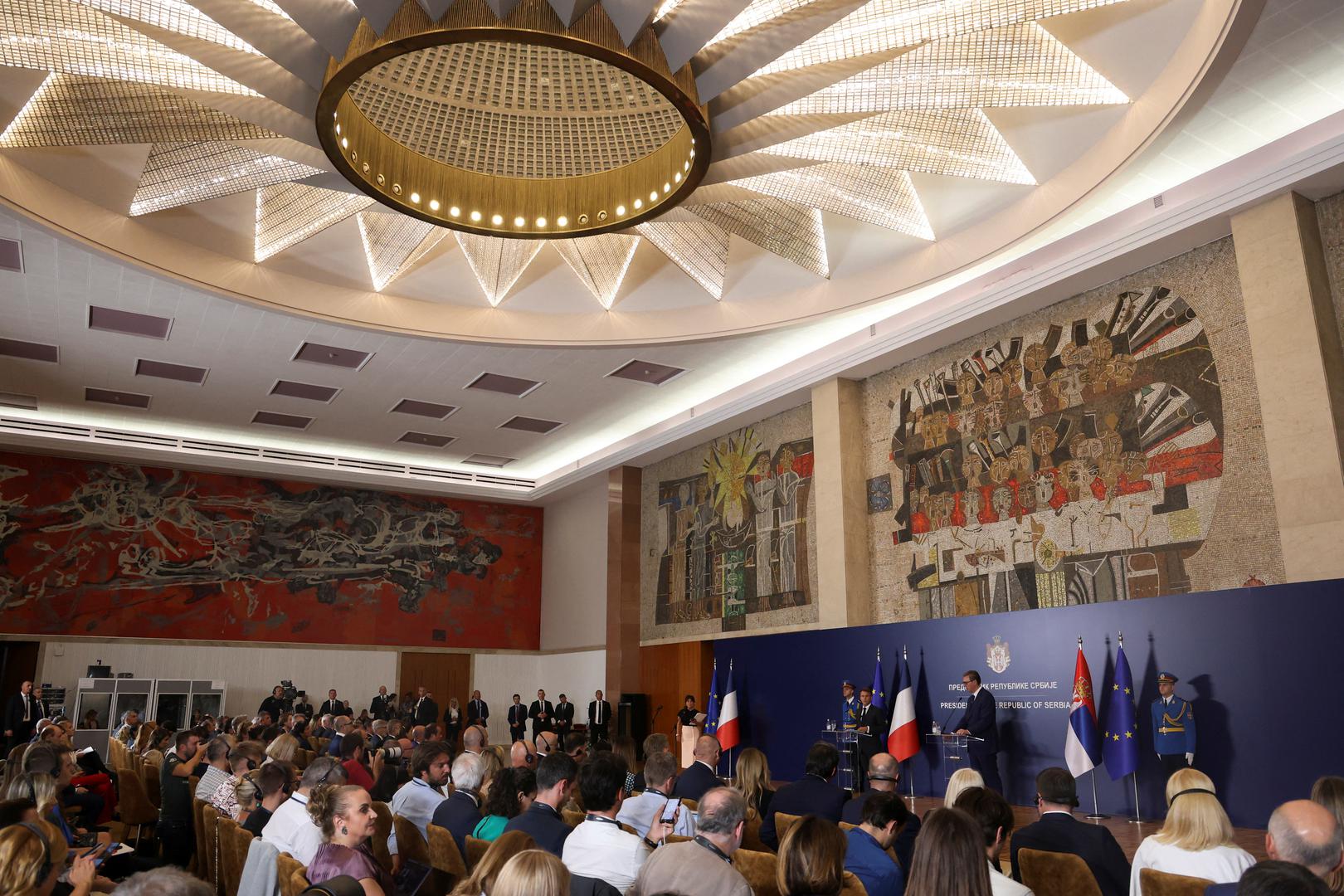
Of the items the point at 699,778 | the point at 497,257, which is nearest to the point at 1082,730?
the point at 699,778

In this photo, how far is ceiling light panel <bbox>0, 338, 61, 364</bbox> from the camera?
15.7 m

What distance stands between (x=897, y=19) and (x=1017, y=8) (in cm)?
100

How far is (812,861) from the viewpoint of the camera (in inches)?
140

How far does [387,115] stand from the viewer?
9.05 meters

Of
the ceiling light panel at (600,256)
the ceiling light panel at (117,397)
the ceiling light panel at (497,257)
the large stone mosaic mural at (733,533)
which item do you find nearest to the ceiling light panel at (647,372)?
the large stone mosaic mural at (733,533)

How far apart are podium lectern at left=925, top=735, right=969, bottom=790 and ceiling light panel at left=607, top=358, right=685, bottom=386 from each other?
742 cm

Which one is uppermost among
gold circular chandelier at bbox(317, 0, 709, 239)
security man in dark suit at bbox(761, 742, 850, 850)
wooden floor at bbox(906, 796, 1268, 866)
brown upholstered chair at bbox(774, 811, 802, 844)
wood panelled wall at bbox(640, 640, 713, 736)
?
gold circular chandelier at bbox(317, 0, 709, 239)

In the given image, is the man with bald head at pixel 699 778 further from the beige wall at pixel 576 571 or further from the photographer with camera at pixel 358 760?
the beige wall at pixel 576 571

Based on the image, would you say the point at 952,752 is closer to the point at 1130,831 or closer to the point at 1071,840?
the point at 1130,831

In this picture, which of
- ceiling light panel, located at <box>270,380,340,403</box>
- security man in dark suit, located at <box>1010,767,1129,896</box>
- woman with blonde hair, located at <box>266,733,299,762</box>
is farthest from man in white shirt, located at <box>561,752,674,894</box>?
ceiling light panel, located at <box>270,380,340,403</box>

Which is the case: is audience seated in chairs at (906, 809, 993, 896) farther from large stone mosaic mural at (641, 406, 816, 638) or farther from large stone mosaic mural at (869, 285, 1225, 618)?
large stone mosaic mural at (641, 406, 816, 638)

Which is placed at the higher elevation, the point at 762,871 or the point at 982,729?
the point at 982,729

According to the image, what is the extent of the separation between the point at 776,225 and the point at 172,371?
10961 mm

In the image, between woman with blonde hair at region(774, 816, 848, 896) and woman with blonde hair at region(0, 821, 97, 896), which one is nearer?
woman with blonde hair at region(0, 821, 97, 896)
